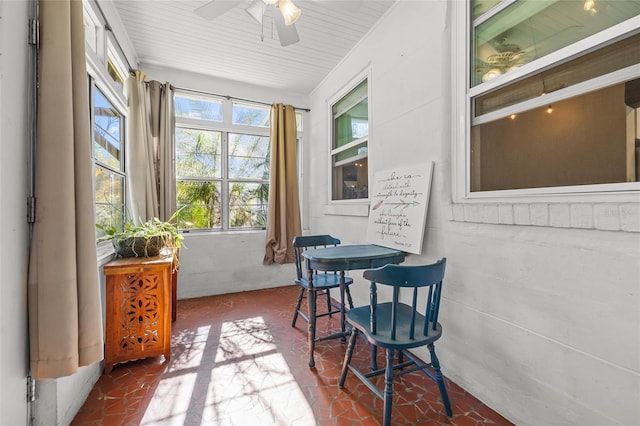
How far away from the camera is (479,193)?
163 centimetres

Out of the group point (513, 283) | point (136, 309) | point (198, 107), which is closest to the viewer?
point (513, 283)

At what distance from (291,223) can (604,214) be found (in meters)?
3.12

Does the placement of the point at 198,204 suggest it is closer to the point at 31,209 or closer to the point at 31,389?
the point at 31,209

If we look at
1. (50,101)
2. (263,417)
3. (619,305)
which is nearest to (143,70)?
(50,101)

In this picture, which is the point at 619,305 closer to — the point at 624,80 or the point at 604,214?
the point at 604,214

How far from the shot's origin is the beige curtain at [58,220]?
3.76 ft

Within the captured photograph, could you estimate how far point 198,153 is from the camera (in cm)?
353

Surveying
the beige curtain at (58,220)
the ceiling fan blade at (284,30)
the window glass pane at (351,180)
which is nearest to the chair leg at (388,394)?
the beige curtain at (58,220)

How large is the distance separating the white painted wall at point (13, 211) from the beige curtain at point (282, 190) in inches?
101

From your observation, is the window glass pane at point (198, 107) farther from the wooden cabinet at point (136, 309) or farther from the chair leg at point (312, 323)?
the chair leg at point (312, 323)

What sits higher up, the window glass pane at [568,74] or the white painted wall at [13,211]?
the window glass pane at [568,74]

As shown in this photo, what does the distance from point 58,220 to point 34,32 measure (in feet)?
2.76

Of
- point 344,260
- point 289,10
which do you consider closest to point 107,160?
point 289,10

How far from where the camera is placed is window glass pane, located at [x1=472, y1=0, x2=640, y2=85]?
116 centimetres
